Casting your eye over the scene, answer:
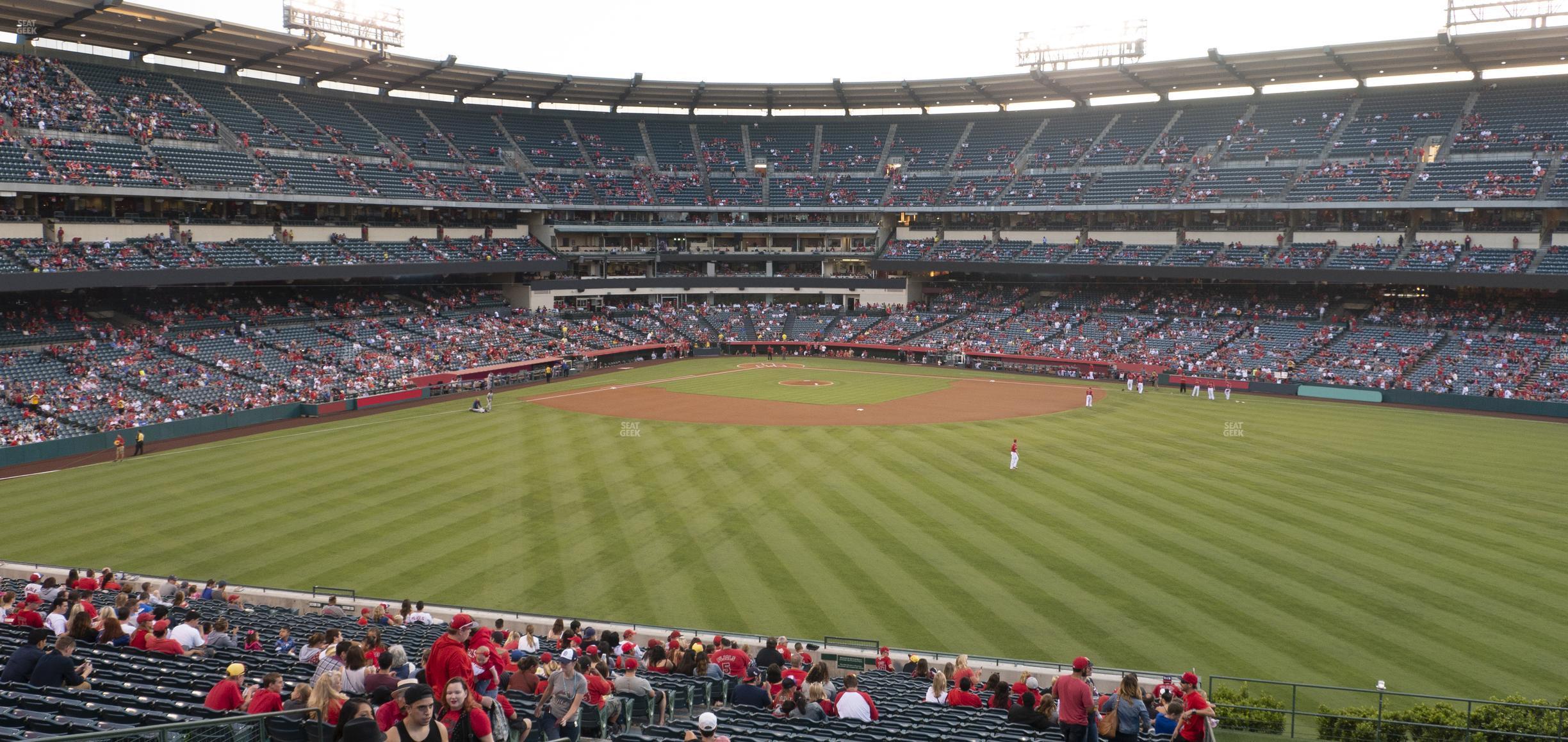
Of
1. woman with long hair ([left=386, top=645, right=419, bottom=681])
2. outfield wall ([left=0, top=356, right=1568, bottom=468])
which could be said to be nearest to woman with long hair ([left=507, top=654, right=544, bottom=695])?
woman with long hair ([left=386, top=645, right=419, bottom=681])

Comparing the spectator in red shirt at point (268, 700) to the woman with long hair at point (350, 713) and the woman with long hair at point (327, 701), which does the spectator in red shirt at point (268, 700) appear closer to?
the woman with long hair at point (327, 701)

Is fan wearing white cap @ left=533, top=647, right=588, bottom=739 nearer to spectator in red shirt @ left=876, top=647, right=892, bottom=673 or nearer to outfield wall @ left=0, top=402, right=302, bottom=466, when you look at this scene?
spectator in red shirt @ left=876, top=647, right=892, bottom=673

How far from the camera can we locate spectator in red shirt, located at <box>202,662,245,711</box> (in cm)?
871

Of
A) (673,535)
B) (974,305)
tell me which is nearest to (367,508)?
(673,535)

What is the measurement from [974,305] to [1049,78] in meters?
19.9

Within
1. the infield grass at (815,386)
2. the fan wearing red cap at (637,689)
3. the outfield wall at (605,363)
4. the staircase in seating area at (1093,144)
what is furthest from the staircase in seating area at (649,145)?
the fan wearing red cap at (637,689)

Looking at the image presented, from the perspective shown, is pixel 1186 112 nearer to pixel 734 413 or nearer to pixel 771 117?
pixel 771 117

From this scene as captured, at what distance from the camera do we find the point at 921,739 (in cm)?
1005

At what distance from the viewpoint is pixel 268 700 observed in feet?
27.8

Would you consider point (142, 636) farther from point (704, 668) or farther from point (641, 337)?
point (641, 337)

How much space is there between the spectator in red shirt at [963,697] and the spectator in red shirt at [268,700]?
8.42 metres

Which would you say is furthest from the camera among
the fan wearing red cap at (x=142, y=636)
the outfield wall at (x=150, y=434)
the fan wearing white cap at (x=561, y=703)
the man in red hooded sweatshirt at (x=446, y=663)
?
the outfield wall at (x=150, y=434)

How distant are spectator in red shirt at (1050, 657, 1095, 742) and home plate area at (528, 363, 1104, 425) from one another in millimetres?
34473

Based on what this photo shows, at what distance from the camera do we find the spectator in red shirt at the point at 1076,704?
10211 mm
